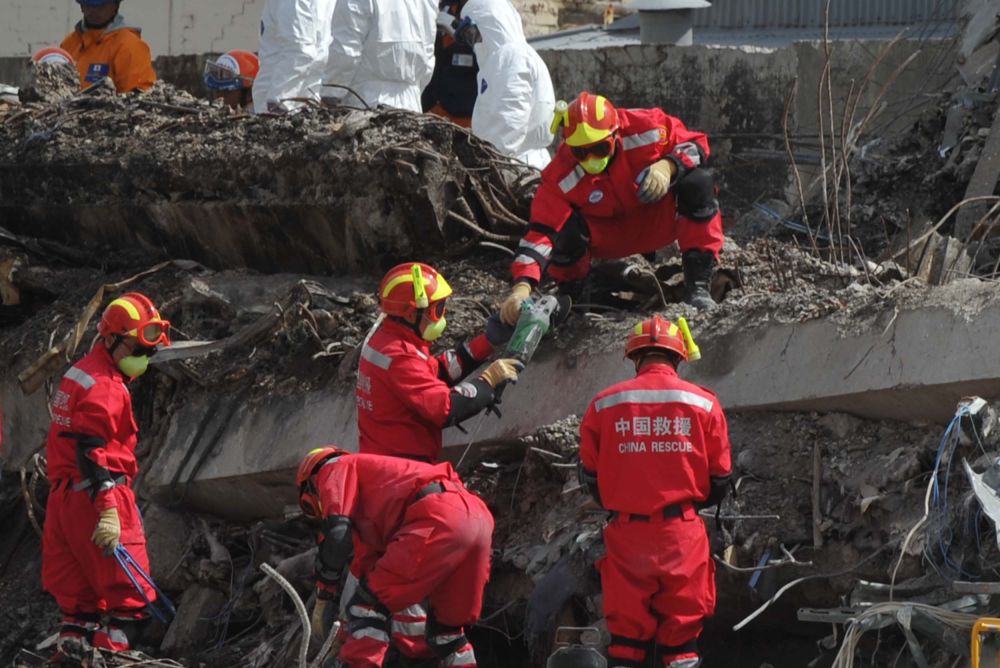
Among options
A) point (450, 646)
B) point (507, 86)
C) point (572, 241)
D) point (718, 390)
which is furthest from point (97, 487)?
point (507, 86)

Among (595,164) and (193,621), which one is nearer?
(595,164)

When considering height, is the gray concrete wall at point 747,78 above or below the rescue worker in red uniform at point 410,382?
above

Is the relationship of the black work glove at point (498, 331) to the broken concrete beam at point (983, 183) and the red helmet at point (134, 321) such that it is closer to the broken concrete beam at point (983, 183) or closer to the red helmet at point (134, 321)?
the red helmet at point (134, 321)

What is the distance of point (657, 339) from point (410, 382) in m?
1.27

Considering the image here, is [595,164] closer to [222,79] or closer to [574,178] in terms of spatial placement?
[574,178]

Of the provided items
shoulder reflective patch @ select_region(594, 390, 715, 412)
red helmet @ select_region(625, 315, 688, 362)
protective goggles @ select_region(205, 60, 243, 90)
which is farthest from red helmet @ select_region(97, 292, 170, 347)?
protective goggles @ select_region(205, 60, 243, 90)

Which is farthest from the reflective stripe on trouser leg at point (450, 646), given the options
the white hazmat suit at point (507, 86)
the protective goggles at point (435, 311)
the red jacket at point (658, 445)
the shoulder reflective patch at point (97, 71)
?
the shoulder reflective patch at point (97, 71)

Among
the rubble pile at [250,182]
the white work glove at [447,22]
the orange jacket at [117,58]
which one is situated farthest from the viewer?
the orange jacket at [117,58]

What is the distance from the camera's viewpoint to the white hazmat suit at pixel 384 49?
422 inches

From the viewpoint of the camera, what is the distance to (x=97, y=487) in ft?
29.0

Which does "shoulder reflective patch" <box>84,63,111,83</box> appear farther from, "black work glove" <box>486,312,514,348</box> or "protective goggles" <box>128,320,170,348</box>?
"black work glove" <box>486,312,514,348</box>

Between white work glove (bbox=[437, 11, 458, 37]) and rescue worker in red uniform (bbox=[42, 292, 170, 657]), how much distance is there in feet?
10.7

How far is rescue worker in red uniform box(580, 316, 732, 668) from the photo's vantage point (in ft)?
22.8

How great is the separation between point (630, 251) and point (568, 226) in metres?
0.38
